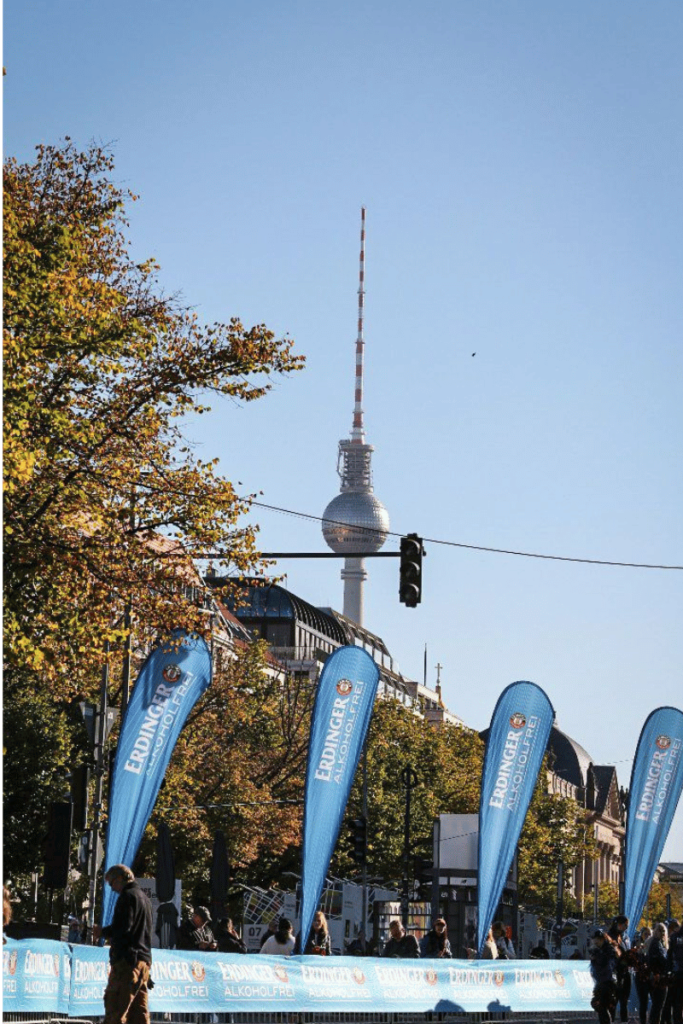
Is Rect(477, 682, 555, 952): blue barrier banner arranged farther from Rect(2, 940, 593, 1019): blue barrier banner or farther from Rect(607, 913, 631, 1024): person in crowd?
Rect(607, 913, 631, 1024): person in crowd

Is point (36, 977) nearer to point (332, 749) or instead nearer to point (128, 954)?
point (128, 954)

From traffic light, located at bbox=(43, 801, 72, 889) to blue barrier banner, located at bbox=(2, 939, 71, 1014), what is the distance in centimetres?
533

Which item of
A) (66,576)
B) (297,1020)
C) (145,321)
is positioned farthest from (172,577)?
(297,1020)

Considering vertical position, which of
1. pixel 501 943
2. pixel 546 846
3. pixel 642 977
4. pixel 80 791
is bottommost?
pixel 642 977

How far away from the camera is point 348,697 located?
93.8ft

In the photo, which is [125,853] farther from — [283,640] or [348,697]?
[283,640]

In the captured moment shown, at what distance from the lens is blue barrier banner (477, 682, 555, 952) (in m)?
31.3

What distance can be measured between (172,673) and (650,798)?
513 inches

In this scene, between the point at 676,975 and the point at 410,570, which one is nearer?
the point at 410,570

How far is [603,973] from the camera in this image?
2592 centimetres

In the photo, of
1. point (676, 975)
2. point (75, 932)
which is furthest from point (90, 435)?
point (75, 932)

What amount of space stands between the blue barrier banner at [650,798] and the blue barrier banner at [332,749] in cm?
839

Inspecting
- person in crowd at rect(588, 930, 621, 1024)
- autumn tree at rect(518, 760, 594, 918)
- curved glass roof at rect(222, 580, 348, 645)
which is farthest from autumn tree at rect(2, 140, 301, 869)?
curved glass roof at rect(222, 580, 348, 645)

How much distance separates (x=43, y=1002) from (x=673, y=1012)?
39.4 ft
